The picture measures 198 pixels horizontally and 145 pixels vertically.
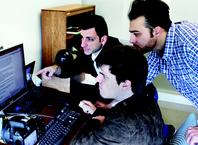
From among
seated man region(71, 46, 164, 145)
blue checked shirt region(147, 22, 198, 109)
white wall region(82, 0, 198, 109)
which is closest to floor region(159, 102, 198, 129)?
white wall region(82, 0, 198, 109)

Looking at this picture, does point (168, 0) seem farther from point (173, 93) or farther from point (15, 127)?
point (15, 127)

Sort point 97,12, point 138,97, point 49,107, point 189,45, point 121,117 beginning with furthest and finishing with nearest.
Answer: point 97,12 < point 49,107 < point 189,45 < point 138,97 < point 121,117

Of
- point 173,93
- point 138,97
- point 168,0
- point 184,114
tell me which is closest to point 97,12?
point 168,0

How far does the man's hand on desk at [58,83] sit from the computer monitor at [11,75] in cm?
38

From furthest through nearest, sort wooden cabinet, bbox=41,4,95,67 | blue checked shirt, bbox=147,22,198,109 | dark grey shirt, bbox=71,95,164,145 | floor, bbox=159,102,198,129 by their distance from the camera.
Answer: floor, bbox=159,102,198,129 < wooden cabinet, bbox=41,4,95,67 < blue checked shirt, bbox=147,22,198,109 < dark grey shirt, bbox=71,95,164,145

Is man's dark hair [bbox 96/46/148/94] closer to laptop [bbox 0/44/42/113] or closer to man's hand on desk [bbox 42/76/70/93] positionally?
laptop [bbox 0/44/42/113]

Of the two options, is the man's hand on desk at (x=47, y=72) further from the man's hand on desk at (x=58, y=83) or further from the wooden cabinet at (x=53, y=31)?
the wooden cabinet at (x=53, y=31)

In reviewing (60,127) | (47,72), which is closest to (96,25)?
(47,72)

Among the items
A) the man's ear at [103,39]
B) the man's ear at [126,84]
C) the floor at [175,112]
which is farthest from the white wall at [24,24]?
the floor at [175,112]

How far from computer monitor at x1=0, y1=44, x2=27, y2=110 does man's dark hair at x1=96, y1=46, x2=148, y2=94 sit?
0.58 metres

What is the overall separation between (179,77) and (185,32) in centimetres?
34

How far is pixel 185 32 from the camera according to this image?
1.55m

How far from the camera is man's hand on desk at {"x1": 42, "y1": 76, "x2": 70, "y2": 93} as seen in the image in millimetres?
2004

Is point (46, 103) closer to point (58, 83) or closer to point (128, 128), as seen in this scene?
point (58, 83)
